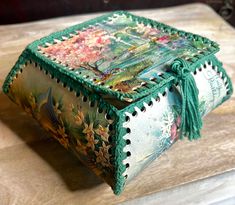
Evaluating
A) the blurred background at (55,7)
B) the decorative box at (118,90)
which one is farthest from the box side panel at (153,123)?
the blurred background at (55,7)

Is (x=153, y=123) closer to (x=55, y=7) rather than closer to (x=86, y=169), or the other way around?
(x=86, y=169)

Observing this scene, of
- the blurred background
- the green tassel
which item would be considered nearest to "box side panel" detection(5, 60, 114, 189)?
the green tassel

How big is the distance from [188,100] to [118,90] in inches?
4.5

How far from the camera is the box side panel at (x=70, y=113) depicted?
0.51m

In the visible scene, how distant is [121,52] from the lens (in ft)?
1.95

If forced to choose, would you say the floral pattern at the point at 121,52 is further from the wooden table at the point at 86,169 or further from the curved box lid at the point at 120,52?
the wooden table at the point at 86,169

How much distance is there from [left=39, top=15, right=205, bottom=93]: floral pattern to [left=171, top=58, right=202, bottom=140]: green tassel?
22 mm

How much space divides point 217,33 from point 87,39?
0.47 m

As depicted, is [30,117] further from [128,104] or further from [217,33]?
[217,33]

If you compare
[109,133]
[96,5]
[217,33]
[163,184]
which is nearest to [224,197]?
[163,184]

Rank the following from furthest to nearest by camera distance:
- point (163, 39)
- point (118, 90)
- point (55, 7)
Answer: point (55, 7) < point (163, 39) < point (118, 90)

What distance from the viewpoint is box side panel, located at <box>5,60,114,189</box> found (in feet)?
1.66

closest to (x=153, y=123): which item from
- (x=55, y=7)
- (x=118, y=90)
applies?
(x=118, y=90)

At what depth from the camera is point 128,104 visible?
0.50m
